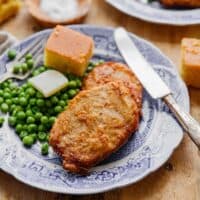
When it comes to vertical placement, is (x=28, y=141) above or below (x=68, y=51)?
below

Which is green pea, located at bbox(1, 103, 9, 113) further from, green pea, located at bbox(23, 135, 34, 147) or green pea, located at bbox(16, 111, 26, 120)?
green pea, located at bbox(23, 135, 34, 147)

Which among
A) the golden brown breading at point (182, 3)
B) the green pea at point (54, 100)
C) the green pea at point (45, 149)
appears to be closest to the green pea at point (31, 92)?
the green pea at point (54, 100)

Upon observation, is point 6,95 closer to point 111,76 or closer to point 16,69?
point 16,69

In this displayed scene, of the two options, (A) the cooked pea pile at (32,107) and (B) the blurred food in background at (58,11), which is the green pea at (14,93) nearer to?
(A) the cooked pea pile at (32,107)

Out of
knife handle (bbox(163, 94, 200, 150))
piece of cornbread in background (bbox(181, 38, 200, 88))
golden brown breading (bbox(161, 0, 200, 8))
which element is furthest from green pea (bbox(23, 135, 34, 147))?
golden brown breading (bbox(161, 0, 200, 8))

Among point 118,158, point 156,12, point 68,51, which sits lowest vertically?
point 118,158

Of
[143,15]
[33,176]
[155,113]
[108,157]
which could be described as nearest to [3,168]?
[33,176]

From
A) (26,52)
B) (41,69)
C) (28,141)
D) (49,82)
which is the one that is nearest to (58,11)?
(26,52)
